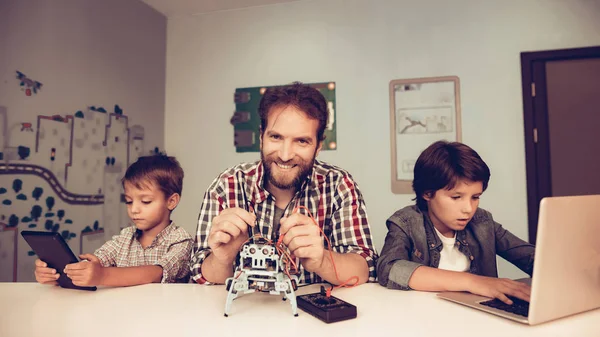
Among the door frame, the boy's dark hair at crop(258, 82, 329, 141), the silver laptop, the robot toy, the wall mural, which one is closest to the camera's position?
the silver laptop

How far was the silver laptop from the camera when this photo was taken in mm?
696

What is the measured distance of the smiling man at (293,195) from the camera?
109 cm

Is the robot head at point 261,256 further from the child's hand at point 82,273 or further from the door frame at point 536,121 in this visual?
the door frame at point 536,121

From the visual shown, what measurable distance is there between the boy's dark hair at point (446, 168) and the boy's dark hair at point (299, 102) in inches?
16.2

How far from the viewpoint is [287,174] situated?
49.4 inches

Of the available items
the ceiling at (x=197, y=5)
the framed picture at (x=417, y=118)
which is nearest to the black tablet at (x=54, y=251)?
the framed picture at (x=417, y=118)

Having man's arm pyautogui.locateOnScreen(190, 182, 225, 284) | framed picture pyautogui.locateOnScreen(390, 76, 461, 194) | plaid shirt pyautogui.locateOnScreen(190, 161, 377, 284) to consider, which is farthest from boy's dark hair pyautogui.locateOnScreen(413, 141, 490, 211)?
framed picture pyautogui.locateOnScreen(390, 76, 461, 194)

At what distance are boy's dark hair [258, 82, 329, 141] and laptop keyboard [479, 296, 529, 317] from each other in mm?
709

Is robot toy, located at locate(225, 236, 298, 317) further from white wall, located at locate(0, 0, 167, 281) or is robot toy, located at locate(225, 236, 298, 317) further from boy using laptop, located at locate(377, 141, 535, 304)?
white wall, located at locate(0, 0, 167, 281)

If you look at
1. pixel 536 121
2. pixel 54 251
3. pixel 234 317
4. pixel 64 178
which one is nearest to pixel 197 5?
pixel 64 178

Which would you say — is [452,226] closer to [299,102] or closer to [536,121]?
[299,102]

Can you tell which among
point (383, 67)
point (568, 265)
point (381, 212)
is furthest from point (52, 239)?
point (383, 67)

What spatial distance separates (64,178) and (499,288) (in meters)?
2.48

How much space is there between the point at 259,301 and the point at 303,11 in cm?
278
